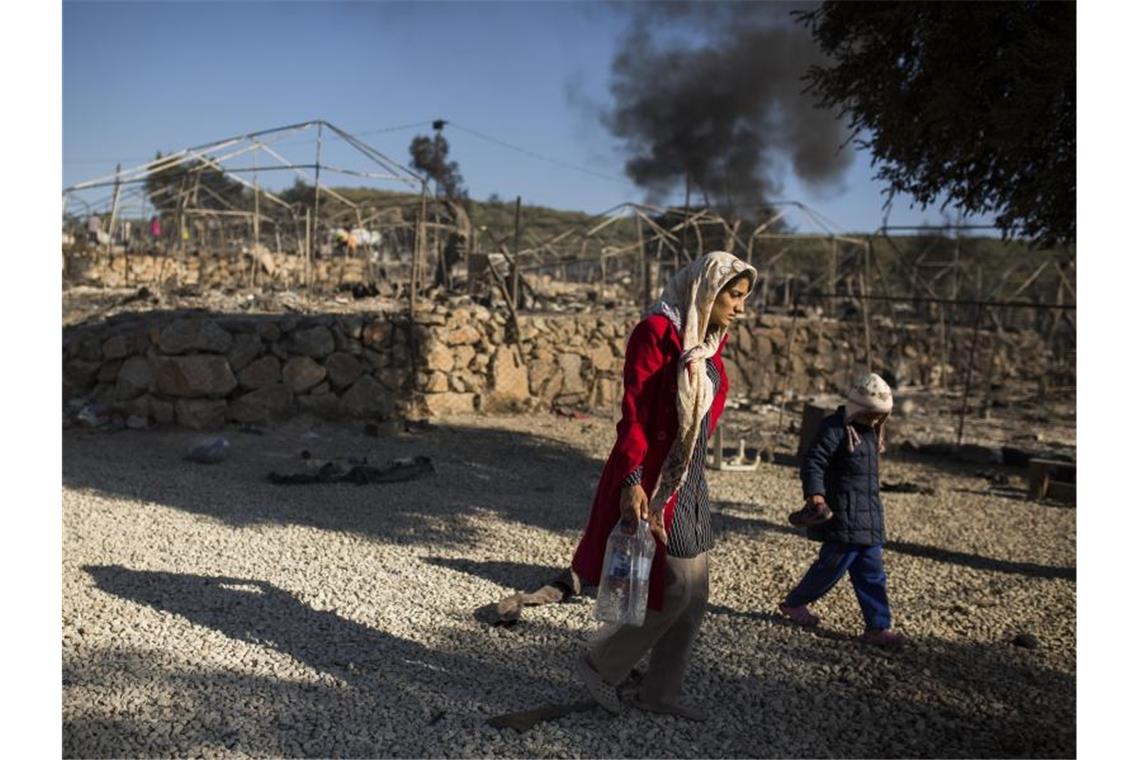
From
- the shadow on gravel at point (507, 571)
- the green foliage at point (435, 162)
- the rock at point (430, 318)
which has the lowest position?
the shadow on gravel at point (507, 571)

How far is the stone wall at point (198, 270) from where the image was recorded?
18172 mm

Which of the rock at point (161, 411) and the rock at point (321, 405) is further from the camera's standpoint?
the rock at point (321, 405)

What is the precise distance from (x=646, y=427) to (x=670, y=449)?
4.4 inches

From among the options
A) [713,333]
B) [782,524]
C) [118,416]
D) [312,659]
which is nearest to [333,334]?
[118,416]

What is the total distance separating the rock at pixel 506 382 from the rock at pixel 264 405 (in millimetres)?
2664

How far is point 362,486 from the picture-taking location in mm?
8039

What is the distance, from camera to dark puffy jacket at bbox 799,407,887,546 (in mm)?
4629

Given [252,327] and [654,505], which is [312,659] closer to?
[654,505]

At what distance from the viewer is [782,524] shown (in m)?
7.52

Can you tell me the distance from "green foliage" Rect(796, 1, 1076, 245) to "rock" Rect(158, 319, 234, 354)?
660 cm

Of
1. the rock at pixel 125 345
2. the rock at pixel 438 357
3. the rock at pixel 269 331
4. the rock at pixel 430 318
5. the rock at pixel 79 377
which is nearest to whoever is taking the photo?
the rock at pixel 125 345

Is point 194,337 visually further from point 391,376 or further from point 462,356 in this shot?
point 462,356

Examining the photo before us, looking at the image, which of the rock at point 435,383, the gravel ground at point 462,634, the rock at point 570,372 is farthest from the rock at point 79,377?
the rock at point 570,372

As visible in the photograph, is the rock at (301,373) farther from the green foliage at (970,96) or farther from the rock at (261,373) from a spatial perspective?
the green foliage at (970,96)
